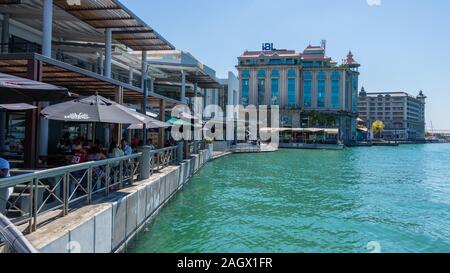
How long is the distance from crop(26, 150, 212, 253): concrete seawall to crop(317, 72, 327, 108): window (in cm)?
8067

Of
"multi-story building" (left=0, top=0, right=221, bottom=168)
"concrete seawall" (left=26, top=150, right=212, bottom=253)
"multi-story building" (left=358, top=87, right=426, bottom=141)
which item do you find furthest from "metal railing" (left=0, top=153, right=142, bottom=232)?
"multi-story building" (left=358, top=87, right=426, bottom=141)

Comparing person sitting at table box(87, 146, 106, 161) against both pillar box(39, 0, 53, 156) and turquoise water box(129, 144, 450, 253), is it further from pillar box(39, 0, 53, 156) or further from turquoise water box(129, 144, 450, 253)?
turquoise water box(129, 144, 450, 253)

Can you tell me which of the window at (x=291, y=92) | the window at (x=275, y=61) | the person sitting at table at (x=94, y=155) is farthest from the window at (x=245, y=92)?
the person sitting at table at (x=94, y=155)

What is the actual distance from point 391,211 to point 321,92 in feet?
254

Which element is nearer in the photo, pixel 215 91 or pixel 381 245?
pixel 381 245

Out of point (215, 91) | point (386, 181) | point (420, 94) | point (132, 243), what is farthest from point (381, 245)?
point (420, 94)

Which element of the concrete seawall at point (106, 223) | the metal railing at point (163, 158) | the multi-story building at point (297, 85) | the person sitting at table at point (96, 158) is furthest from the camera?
the multi-story building at point (297, 85)

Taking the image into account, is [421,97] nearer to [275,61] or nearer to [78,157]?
[275,61]

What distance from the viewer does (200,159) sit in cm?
2534

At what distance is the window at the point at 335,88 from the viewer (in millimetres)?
88062

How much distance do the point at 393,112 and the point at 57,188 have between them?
17704 centimetres

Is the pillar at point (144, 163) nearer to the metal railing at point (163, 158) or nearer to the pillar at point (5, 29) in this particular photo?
the metal railing at point (163, 158)

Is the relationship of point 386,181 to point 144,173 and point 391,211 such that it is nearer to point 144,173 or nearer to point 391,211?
point 391,211
